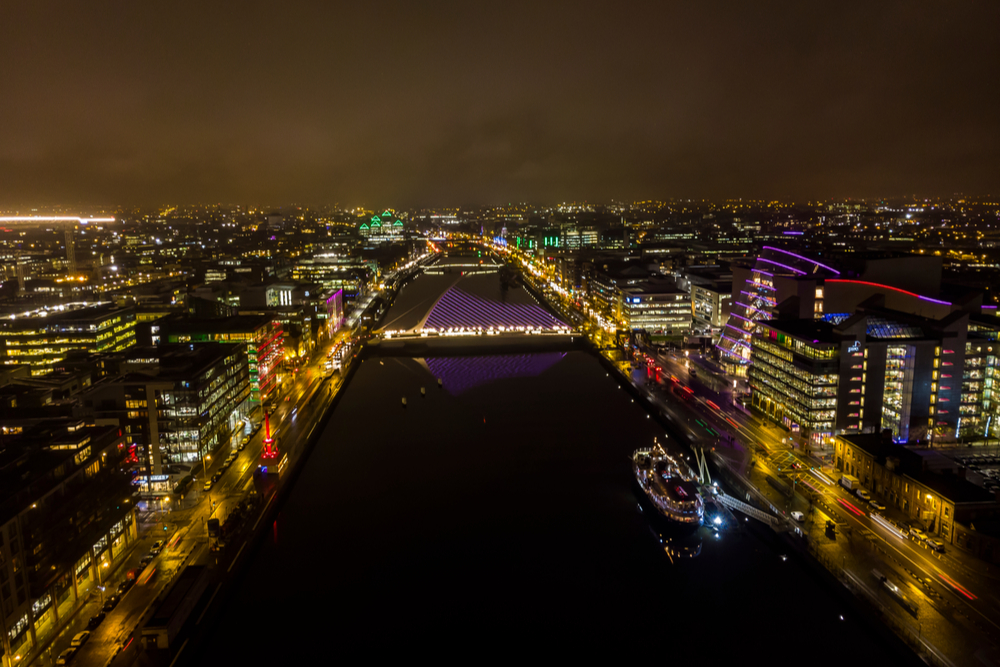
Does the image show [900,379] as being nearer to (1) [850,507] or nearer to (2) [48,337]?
(1) [850,507]

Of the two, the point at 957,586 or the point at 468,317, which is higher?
the point at 468,317

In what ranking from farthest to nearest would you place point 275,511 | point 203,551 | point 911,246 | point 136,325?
point 911,246 < point 136,325 < point 275,511 < point 203,551

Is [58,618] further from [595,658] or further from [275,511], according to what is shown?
[595,658]

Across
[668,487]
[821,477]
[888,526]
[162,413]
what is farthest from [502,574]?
[162,413]

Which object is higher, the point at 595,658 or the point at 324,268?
the point at 324,268

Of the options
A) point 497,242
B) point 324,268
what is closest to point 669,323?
point 324,268

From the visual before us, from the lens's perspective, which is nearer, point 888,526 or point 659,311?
point 888,526

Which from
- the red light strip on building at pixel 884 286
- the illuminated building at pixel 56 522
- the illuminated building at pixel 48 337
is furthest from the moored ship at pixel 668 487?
the illuminated building at pixel 48 337
